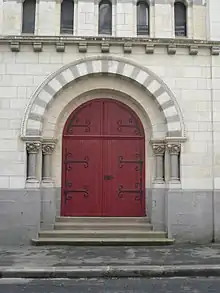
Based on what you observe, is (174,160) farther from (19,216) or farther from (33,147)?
(19,216)

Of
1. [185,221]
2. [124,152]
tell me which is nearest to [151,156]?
[124,152]

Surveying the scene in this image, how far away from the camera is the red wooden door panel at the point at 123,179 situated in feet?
35.9

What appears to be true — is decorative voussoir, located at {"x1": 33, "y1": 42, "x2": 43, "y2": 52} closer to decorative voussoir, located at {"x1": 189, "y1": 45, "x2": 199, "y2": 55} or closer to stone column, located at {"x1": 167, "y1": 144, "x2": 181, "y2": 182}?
decorative voussoir, located at {"x1": 189, "y1": 45, "x2": 199, "y2": 55}

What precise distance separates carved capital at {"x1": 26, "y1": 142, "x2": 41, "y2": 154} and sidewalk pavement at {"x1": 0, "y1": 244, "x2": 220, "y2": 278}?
2.40 metres

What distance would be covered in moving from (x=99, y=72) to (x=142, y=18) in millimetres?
2006

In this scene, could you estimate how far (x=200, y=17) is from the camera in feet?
36.1

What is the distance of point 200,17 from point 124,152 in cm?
423

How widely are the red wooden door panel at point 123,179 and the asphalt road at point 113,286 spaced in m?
3.66

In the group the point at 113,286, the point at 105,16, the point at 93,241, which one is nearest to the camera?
the point at 113,286

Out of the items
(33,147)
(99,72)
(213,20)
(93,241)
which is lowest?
(93,241)

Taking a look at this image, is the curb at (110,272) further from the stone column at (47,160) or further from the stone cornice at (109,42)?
the stone cornice at (109,42)

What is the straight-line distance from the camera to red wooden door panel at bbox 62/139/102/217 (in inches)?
429

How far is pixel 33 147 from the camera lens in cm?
1038

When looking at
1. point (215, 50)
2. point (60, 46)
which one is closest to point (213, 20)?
point (215, 50)
